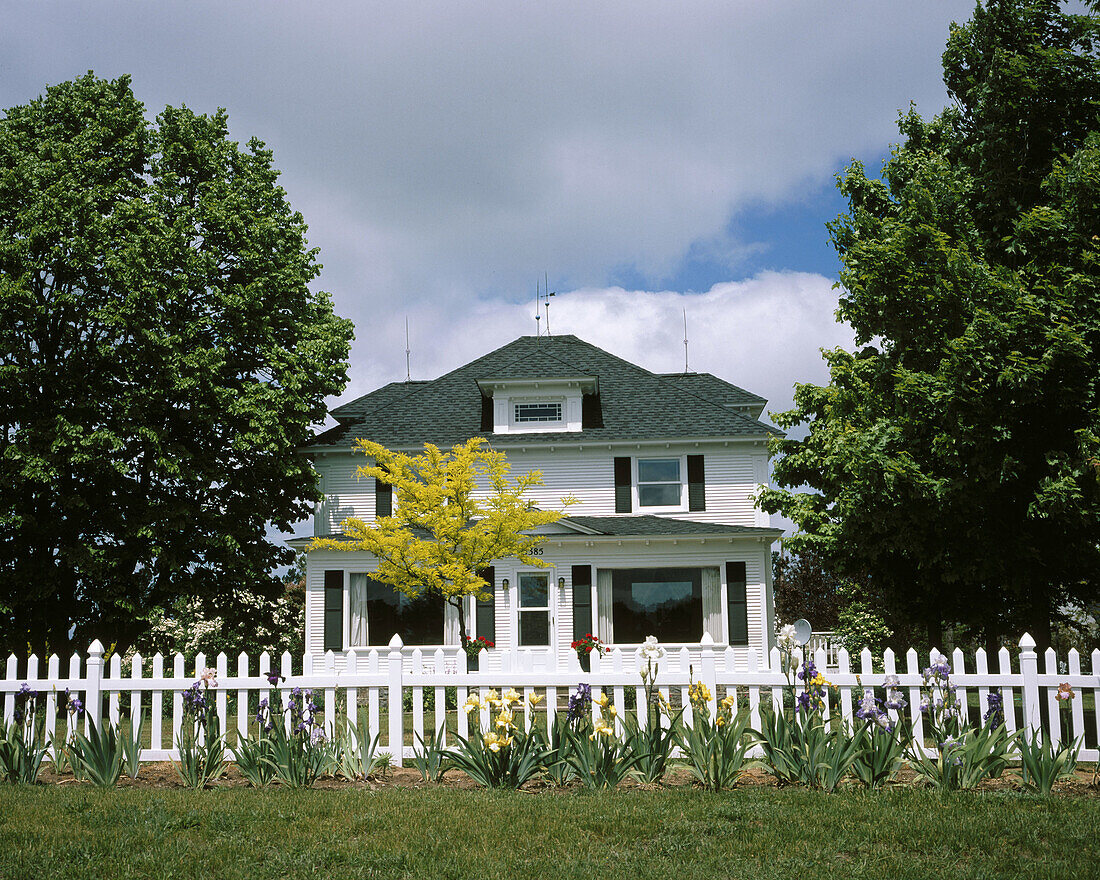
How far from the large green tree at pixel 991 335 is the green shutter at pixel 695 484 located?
7.63 m

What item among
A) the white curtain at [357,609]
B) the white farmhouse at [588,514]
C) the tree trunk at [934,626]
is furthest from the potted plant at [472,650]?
the tree trunk at [934,626]

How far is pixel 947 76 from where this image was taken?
15367mm

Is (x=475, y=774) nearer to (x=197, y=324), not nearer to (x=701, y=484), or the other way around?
(x=197, y=324)

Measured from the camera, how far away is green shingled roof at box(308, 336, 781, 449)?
80.0 feet

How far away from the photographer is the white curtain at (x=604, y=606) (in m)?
22.6

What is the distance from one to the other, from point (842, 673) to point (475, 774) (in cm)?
339

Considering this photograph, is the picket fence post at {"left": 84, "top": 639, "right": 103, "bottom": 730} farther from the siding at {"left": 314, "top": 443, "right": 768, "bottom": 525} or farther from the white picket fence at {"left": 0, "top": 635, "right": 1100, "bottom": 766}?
the siding at {"left": 314, "top": 443, "right": 768, "bottom": 525}

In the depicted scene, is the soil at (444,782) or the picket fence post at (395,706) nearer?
the soil at (444,782)

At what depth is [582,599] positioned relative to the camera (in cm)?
2244

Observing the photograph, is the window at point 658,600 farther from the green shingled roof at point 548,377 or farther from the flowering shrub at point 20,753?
the flowering shrub at point 20,753

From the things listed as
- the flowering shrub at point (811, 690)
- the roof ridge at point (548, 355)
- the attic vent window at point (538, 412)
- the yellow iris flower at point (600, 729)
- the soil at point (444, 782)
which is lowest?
the soil at point (444, 782)

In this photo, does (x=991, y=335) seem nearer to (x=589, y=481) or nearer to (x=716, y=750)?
(x=716, y=750)

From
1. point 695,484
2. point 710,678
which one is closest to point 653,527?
point 695,484

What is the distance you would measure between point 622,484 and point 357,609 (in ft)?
23.6
